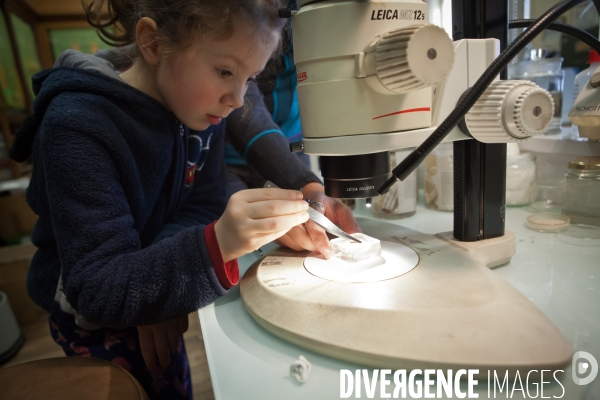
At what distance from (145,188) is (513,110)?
61cm

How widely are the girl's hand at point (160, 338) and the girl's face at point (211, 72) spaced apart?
14.5 inches

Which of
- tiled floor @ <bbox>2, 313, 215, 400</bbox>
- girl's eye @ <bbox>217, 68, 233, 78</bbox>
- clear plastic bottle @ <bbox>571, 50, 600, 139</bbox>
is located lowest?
tiled floor @ <bbox>2, 313, 215, 400</bbox>

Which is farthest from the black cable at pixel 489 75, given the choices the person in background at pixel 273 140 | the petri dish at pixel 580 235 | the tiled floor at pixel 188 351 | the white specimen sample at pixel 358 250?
the tiled floor at pixel 188 351

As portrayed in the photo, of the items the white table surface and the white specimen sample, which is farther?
the white specimen sample

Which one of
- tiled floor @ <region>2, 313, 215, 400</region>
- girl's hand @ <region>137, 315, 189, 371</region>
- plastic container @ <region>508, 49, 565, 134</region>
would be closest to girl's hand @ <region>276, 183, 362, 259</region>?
girl's hand @ <region>137, 315, 189, 371</region>

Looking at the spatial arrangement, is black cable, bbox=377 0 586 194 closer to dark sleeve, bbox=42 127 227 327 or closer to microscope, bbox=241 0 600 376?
microscope, bbox=241 0 600 376

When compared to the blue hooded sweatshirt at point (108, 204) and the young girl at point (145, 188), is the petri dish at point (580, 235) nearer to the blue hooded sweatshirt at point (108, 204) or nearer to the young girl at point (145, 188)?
the young girl at point (145, 188)

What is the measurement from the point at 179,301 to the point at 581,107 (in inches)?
31.2

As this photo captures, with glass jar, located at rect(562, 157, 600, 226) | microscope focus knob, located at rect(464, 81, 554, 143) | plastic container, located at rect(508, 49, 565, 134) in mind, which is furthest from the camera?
plastic container, located at rect(508, 49, 565, 134)

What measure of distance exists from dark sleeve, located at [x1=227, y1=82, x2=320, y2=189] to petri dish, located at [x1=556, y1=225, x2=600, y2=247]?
0.49m

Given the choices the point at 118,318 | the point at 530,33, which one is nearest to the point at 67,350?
the point at 118,318

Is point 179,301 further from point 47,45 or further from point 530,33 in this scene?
point 47,45

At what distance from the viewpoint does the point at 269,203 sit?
0.49 meters

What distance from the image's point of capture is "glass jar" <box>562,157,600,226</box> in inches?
27.0
